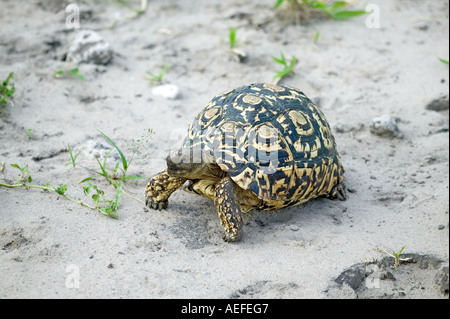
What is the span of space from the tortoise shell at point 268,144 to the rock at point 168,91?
138 cm

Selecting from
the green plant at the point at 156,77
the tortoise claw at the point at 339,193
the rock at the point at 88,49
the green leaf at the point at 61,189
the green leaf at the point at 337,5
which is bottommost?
the tortoise claw at the point at 339,193

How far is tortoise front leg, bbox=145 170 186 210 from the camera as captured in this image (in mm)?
3568

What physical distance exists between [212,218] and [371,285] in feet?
3.60

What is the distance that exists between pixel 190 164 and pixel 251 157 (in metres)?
0.38

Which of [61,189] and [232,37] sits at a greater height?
[232,37]

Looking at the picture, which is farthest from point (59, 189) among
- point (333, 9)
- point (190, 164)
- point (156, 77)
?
point (333, 9)

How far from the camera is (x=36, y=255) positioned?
3029 mm

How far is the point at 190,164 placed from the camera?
133 inches

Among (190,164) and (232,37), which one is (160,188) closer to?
(190,164)

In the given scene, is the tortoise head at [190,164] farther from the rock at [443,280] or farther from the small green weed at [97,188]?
the rock at [443,280]

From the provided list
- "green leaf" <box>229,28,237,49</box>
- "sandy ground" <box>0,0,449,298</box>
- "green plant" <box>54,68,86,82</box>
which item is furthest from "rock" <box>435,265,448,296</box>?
"green plant" <box>54,68,86,82</box>

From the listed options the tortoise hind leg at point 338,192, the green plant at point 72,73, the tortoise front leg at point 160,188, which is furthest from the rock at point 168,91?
the tortoise hind leg at point 338,192

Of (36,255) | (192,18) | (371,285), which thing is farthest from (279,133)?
(192,18)

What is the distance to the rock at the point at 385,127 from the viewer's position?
4695 millimetres
